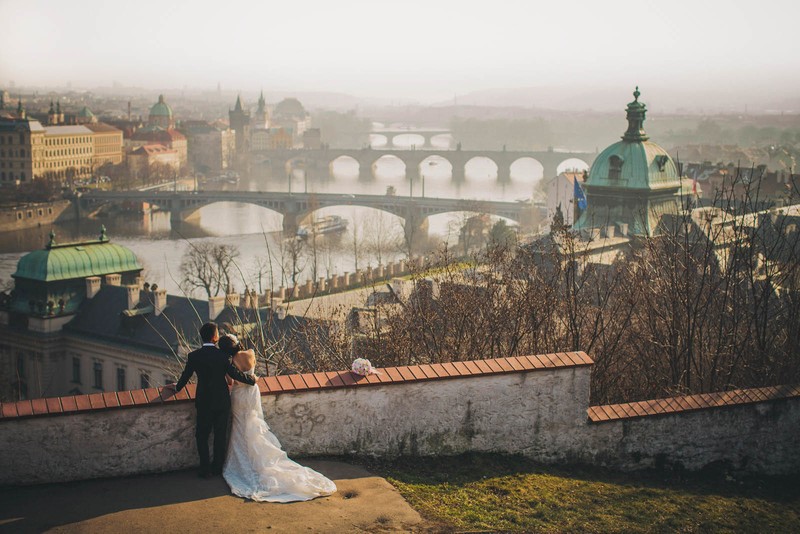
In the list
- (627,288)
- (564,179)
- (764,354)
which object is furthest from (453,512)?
(564,179)

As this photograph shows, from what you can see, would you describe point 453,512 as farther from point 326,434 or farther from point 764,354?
point 764,354

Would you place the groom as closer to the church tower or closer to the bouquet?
the bouquet

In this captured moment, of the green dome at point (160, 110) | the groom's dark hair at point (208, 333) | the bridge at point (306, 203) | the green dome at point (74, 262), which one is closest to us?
the groom's dark hair at point (208, 333)

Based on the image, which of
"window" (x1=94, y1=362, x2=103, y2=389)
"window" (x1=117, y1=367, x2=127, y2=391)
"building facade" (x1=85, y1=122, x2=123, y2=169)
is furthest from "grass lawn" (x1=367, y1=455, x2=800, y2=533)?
"building facade" (x1=85, y1=122, x2=123, y2=169)

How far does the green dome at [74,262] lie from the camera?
21609 millimetres

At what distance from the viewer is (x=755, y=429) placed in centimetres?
622

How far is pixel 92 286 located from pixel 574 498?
1767 centimetres

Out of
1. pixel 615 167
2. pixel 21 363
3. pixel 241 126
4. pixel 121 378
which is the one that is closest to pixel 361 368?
pixel 121 378

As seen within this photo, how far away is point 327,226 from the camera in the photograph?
4516 centimetres

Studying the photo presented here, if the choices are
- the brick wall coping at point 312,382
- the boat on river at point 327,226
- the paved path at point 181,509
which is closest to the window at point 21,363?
the brick wall coping at point 312,382

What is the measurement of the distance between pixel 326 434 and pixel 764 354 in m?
3.49

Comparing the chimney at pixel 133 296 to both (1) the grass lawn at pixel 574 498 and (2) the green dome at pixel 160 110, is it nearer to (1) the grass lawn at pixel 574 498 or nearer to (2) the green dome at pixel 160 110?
Result: (1) the grass lawn at pixel 574 498

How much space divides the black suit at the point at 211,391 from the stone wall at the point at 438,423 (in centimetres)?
15

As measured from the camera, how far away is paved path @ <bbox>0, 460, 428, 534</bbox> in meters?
4.56
